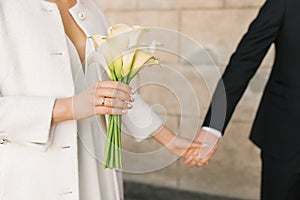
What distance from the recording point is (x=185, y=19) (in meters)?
4.32

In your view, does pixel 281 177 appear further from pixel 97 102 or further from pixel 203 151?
pixel 97 102

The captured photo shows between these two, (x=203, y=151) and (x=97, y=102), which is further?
(x=203, y=151)

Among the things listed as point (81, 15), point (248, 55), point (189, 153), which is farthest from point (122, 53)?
point (248, 55)

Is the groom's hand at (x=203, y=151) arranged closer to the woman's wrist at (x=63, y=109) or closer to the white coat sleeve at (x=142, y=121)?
the white coat sleeve at (x=142, y=121)

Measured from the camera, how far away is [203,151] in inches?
94.3

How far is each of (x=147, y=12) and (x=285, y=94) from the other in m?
2.23

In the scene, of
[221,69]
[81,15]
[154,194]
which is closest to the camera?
[81,15]

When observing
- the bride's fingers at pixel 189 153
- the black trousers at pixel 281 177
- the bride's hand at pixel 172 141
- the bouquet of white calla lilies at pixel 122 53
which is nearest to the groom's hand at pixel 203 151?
the bride's fingers at pixel 189 153

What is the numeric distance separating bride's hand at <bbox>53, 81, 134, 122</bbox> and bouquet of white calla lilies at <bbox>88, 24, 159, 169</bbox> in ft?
0.16

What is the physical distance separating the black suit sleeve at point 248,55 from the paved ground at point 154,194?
1984 millimetres

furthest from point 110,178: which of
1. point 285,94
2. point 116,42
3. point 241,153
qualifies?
point 241,153

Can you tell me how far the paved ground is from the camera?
14.6 feet

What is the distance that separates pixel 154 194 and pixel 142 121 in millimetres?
2683

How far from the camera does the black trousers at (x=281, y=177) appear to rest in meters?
2.51
